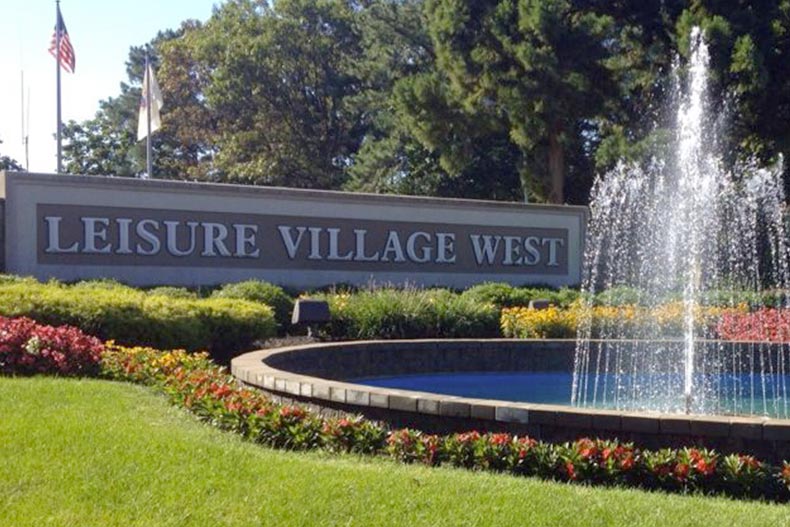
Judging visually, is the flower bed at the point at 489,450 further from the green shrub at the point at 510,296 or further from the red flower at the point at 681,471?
the green shrub at the point at 510,296

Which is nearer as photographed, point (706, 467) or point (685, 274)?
point (706, 467)

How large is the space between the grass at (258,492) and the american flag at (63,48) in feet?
69.4

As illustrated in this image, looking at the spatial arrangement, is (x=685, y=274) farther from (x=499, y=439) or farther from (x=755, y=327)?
(x=499, y=439)

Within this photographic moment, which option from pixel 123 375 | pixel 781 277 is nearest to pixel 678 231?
pixel 781 277

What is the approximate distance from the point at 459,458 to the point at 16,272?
44.1ft

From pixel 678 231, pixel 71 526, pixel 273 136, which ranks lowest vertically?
pixel 71 526

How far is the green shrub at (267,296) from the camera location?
690 inches

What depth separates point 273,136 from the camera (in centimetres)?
4491

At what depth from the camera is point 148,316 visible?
1394 centimetres

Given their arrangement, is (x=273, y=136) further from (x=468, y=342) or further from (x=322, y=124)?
(x=468, y=342)

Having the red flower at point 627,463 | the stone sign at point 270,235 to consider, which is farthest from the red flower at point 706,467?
the stone sign at point 270,235

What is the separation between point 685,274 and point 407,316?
33.1 feet

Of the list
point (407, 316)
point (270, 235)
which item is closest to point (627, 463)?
point (407, 316)

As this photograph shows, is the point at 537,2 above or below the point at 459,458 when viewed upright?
above
